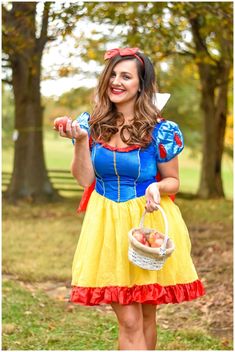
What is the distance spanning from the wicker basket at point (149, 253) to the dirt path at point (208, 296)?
205cm

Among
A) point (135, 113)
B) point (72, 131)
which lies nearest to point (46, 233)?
point (135, 113)

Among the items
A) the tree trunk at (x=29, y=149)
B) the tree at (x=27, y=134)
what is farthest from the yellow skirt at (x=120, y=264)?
the tree trunk at (x=29, y=149)

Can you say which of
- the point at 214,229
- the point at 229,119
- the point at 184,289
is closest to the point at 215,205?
the point at 214,229

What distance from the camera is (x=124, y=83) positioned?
145 inches

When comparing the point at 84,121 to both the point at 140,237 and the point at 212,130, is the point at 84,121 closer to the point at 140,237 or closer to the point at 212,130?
the point at 140,237

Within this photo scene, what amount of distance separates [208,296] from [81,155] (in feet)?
10.9

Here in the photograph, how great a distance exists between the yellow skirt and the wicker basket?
Answer: 17 cm

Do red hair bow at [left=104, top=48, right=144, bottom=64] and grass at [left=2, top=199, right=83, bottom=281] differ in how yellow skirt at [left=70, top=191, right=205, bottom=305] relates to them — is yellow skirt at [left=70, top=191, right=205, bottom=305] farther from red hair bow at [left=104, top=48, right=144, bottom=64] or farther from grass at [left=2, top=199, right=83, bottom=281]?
grass at [left=2, top=199, right=83, bottom=281]

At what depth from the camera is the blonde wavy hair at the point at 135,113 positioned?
12.0 feet

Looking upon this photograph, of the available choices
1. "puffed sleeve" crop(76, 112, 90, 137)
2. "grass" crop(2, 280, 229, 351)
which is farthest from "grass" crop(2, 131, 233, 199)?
"puffed sleeve" crop(76, 112, 90, 137)

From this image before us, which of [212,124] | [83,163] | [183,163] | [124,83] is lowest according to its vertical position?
[183,163]

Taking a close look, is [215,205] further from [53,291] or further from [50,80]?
[53,291]

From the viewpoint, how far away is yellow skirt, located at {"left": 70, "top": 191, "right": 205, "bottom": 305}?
3.56 metres

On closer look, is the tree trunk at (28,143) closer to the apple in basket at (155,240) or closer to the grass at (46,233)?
the grass at (46,233)
